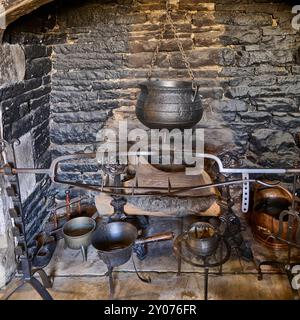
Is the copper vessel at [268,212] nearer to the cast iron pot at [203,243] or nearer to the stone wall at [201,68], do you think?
the stone wall at [201,68]

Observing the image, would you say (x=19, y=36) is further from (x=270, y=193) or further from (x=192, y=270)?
(x=270, y=193)

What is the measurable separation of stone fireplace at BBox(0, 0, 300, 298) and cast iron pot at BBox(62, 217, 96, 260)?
0.83ft

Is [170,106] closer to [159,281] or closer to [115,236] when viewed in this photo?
[115,236]

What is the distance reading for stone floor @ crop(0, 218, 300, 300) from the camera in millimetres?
1707

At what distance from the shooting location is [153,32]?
7.40ft

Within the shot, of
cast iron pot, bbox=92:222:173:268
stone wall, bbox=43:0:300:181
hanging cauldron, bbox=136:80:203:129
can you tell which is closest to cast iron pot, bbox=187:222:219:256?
cast iron pot, bbox=92:222:173:268

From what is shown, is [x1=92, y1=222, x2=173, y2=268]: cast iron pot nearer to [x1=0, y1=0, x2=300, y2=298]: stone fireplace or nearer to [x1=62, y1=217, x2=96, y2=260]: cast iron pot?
[x1=62, y1=217, x2=96, y2=260]: cast iron pot

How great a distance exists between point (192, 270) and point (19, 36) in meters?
1.58

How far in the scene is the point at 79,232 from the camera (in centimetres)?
207

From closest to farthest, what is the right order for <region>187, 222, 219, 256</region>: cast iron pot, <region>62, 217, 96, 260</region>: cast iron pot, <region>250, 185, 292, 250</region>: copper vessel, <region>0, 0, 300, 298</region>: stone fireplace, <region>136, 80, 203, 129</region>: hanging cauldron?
1. <region>187, 222, 219, 256</region>: cast iron pot
2. <region>136, 80, 203, 129</region>: hanging cauldron
3. <region>62, 217, 96, 260</region>: cast iron pot
4. <region>250, 185, 292, 250</region>: copper vessel
5. <region>0, 0, 300, 298</region>: stone fireplace

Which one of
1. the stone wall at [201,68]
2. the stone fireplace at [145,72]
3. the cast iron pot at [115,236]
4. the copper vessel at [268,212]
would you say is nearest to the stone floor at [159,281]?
the copper vessel at [268,212]

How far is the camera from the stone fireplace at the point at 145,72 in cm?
218

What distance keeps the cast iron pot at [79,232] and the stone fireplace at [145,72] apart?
0.25 metres

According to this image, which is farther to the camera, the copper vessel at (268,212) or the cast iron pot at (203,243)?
the copper vessel at (268,212)
